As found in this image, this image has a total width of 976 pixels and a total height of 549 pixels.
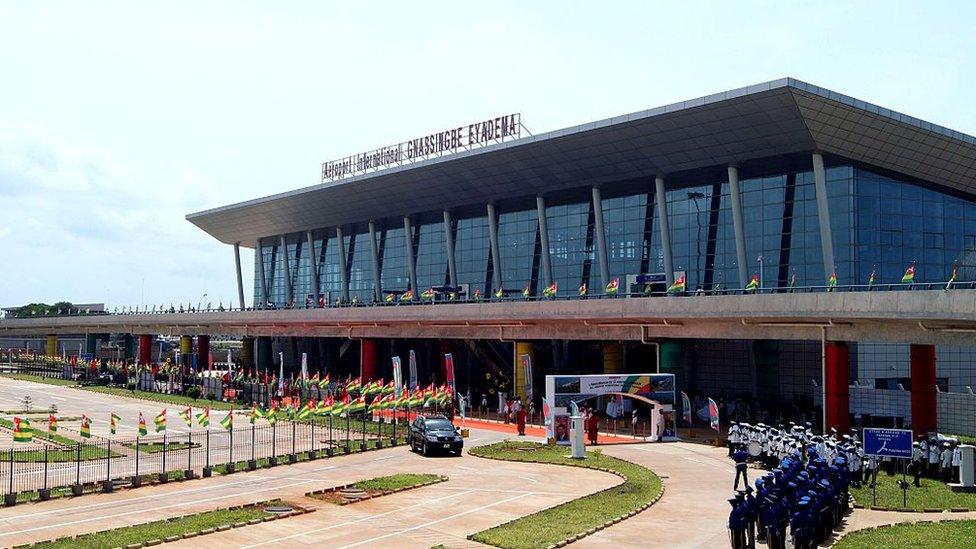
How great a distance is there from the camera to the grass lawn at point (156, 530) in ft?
78.4

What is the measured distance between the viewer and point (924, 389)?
40688 mm

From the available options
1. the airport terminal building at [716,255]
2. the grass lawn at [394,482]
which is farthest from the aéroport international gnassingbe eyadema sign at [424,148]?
the grass lawn at [394,482]

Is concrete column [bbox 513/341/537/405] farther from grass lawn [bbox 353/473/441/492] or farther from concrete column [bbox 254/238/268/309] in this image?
concrete column [bbox 254/238/268/309]

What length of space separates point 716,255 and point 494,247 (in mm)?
23559

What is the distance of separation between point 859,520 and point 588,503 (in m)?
7.99

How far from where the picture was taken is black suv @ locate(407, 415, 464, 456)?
42.6 m

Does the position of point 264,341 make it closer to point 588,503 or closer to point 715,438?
point 715,438

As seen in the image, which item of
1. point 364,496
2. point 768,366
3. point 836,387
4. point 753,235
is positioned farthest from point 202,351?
point 364,496

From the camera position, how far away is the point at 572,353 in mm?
74500

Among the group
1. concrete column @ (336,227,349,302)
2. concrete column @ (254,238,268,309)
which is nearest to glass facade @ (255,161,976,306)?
concrete column @ (336,227,349,302)

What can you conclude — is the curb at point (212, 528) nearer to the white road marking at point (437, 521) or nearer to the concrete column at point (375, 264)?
the white road marking at point (437, 521)

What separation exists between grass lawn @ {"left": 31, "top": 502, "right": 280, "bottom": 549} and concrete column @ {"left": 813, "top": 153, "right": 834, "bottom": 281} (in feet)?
145

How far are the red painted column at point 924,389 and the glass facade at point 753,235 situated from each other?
19703 millimetres

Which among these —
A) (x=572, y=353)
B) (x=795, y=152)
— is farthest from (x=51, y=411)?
(x=795, y=152)
